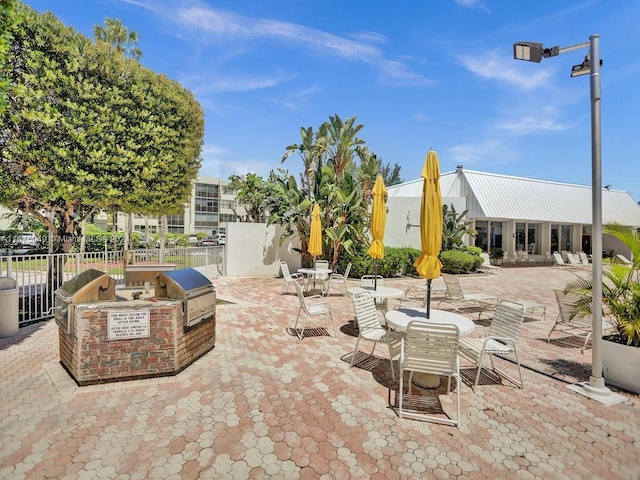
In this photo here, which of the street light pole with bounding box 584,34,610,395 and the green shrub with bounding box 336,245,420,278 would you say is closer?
the street light pole with bounding box 584,34,610,395

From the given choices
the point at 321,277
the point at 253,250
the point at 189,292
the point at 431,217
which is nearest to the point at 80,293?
the point at 189,292

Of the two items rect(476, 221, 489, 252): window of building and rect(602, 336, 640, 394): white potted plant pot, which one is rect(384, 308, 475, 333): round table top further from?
rect(476, 221, 489, 252): window of building

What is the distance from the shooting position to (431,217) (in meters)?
5.27

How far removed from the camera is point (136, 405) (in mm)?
4172

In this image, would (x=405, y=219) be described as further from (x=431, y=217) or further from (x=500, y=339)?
(x=500, y=339)

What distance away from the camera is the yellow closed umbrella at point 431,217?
5.25 m

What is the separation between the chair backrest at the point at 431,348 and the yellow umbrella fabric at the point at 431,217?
1334 mm

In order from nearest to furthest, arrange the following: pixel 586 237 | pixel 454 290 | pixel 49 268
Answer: pixel 49 268 → pixel 454 290 → pixel 586 237

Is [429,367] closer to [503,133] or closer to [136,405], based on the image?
[136,405]

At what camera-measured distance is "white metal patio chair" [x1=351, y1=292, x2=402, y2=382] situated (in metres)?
5.09

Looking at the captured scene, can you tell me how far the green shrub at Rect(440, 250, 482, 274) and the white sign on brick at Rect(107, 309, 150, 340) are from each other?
17490 millimetres

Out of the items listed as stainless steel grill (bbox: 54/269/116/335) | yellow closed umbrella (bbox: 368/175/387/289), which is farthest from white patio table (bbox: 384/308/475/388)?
stainless steel grill (bbox: 54/269/116/335)

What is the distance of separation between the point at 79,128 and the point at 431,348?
992 cm

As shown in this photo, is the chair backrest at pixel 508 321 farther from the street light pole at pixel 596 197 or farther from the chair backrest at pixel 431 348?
the chair backrest at pixel 431 348
